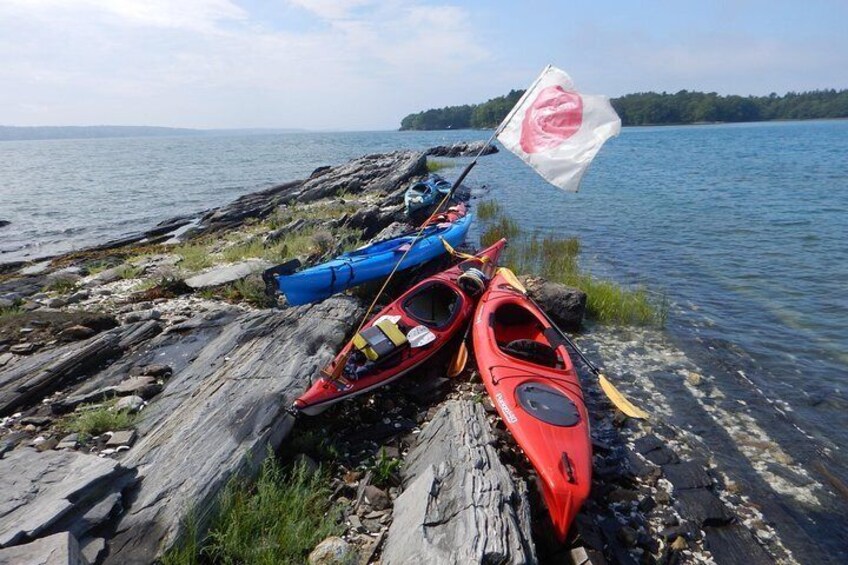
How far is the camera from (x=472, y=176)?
37.5 metres

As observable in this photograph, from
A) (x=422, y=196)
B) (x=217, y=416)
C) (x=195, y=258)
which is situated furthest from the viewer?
(x=422, y=196)

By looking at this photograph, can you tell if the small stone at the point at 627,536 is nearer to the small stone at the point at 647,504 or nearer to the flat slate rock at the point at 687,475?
the small stone at the point at 647,504

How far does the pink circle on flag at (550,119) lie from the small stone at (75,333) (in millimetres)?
7910

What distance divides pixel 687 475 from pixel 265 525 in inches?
193

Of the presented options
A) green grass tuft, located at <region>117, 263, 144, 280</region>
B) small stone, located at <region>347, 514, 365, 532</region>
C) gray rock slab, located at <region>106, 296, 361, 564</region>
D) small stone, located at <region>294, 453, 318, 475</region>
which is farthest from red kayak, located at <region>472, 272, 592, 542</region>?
green grass tuft, located at <region>117, 263, 144, 280</region>

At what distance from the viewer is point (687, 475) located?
5.84 metres

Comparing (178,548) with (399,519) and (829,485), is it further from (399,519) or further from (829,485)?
(829,485)

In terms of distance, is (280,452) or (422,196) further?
(422,196)

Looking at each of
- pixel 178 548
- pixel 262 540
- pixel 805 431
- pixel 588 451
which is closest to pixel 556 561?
pixel 588 451

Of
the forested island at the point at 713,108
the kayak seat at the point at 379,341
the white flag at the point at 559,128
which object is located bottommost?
the forested island at the point at 713,108

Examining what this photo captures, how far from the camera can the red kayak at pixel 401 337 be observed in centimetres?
602

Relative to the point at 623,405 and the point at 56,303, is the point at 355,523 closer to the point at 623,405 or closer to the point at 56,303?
the point at 623,405

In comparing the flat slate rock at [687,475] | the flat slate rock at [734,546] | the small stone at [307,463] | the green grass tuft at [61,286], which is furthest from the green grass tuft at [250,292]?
the flat slate rock at [734,546]

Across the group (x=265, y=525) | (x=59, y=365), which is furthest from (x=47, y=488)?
(x=59, y=365)
